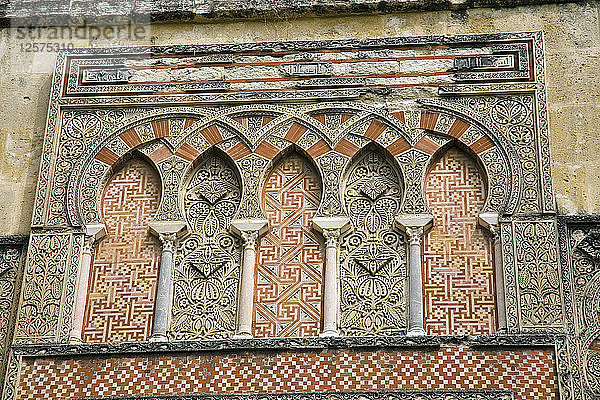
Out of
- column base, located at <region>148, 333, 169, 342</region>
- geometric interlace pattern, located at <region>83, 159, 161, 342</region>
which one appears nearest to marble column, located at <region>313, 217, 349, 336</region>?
column base, located at <region>148, 333, 169, 342</region>

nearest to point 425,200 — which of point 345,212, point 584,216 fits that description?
point 345,212

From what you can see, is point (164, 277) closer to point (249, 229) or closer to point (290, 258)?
point (249, 229)

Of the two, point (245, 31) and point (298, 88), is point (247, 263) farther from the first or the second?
point (245, 31)

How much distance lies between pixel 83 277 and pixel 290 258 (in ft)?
4.97

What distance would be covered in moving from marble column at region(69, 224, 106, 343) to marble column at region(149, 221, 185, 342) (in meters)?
0.42

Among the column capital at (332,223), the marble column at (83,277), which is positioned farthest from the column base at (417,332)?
the marble column at (83,277)

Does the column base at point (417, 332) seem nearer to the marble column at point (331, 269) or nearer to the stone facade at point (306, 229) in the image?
the stone facade at point (306, 229)

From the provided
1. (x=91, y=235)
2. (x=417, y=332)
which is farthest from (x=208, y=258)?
(x=417, y=332)

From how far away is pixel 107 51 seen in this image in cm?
989

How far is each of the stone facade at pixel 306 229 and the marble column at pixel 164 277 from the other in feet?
0.06

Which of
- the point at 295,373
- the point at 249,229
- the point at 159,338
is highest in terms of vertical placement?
the point at 249,229

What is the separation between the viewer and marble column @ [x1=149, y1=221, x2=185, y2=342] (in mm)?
8648

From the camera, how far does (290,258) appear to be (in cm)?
895

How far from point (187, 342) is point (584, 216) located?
2.97 meters
